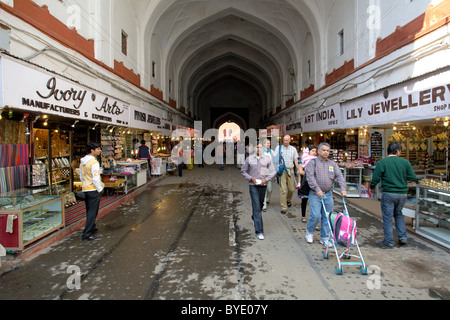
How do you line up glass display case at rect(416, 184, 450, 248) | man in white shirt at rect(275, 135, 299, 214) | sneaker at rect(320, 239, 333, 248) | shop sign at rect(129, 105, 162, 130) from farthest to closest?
shop sign at rect(129, 105, 162, 130)
man in white shirt at rect(275, 135, 299, 214)
glass display case at rect(416, 184, 450, 248)
sneaker at rect(320, 239, 333, 248)

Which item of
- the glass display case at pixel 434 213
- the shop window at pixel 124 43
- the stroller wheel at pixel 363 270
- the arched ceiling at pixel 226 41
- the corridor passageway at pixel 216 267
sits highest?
the arched ceiling at pixel 226 41

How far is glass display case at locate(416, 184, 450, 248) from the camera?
14.3ft

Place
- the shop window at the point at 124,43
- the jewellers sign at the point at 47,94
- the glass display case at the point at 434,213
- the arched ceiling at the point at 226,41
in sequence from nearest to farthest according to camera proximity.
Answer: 1. the jewellers sign at the point at 47,94
2. the glass display case at the point at 434,213
3. the shop window at the point at 124,43
4. the arched ceiling at the point at 226,41

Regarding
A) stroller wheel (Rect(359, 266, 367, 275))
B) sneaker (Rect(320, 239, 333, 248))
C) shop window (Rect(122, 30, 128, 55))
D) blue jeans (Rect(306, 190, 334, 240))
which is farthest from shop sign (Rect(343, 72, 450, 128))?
shop window (Rect(122, 30, 128, 55))

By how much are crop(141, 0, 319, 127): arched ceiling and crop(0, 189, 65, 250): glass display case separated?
439 inches

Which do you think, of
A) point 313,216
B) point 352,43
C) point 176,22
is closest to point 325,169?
point 313,216

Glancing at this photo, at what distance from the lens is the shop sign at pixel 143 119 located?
10.4 m

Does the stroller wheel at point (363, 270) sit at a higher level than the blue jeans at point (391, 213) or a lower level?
lower

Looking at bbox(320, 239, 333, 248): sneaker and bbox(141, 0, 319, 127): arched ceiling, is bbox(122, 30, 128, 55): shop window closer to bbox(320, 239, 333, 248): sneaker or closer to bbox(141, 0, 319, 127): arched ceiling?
bbox(141, 0, 319, 127): arched ceiling

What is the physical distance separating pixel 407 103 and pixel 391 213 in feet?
8.88

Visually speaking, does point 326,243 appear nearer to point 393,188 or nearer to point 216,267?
point 393,188

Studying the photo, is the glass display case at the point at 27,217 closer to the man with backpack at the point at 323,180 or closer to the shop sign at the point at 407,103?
the man with backpack at the point at 323,180

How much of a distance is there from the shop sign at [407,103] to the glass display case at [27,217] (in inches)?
277

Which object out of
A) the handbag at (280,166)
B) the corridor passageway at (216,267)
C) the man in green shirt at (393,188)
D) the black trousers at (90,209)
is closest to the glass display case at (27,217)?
the corridor passageway at (216,267)
